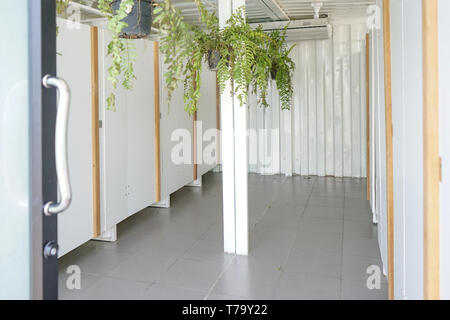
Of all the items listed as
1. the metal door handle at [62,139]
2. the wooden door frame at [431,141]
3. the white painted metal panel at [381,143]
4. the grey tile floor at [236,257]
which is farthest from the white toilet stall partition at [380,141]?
the metal door handle at [62,139]

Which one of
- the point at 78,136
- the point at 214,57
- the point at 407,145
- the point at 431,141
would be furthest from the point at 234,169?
the point at 431,141

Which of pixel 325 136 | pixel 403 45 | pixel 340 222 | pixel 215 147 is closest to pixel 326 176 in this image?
pixel 325 136

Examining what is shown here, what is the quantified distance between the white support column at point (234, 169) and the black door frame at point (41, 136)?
2.34 meters

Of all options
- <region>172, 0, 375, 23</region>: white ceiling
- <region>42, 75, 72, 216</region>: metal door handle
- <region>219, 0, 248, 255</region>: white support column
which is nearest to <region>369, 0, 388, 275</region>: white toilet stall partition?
<region>219, 0, 248, 255</region>: white support column

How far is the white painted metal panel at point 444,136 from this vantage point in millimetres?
1148

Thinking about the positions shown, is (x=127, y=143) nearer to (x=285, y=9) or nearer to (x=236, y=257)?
(x=236, y=257)

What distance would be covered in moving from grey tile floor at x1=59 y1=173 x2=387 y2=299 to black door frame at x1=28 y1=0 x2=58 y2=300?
1645mm

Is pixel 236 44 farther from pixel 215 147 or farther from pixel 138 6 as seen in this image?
pixel 215 147

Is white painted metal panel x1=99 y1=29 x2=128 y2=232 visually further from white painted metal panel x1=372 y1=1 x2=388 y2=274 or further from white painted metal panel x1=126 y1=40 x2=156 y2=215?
white painted metal panel x1=372 y1=1 x2=388 y2=274

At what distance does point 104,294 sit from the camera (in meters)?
2.76

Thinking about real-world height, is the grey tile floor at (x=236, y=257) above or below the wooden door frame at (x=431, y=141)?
below

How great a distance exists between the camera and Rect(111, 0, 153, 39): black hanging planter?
230 centimetres

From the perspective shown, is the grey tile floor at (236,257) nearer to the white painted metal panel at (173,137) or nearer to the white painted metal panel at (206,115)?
A: the white painted metal panel at (173,137)

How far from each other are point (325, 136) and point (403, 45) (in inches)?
230
